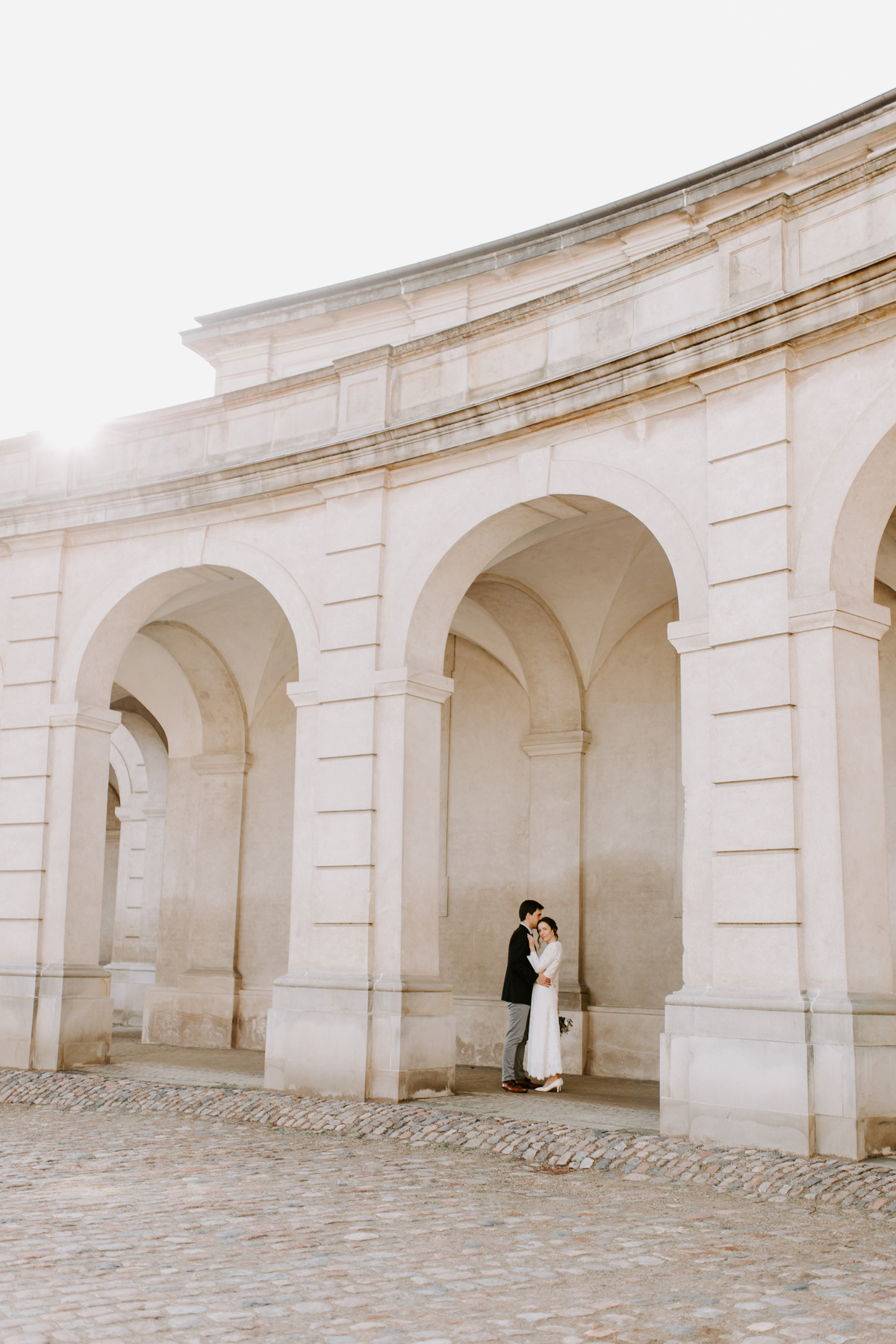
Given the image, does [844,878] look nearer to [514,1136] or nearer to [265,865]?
[514,1136]

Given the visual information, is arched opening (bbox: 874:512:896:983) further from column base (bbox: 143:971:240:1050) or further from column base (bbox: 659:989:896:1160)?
column base (bbox: 143:971:240:1050)

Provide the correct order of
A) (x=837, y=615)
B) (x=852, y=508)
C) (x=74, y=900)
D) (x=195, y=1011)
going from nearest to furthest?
1. (x=837, y=615)
2. (x=852, y=508)
3. (x=74, y=900)
4. (x=195, y=1011)

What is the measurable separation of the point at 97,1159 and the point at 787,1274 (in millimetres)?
4508

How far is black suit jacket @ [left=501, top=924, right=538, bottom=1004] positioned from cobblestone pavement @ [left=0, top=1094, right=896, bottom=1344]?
3076 mm

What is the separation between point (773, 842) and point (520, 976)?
3607 mm

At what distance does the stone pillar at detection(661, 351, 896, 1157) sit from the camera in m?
7.70

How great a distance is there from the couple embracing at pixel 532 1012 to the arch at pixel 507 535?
2.54 meters

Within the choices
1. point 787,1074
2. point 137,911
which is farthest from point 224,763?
point 787,1074

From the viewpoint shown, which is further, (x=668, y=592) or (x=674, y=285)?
(x=668, y=592)

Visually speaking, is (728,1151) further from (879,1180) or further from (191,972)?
(191,972)

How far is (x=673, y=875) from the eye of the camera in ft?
43.8

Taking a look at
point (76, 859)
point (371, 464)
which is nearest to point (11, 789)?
point (76, 859)

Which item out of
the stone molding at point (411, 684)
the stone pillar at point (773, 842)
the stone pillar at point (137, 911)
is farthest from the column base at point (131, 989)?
the stone pillar at point (773, 842)

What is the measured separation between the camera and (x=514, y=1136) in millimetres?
8414
